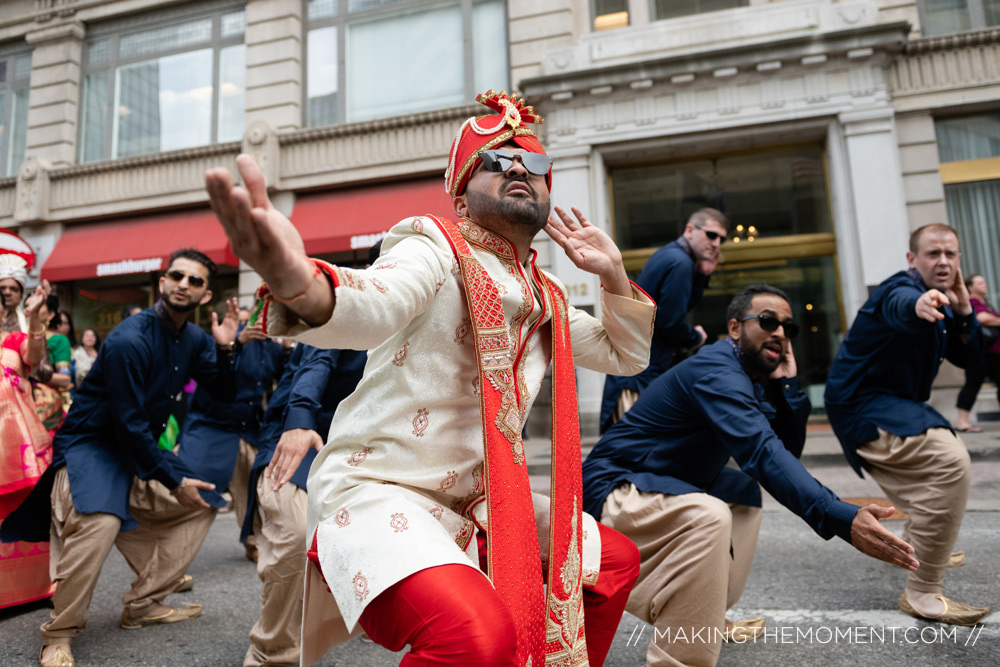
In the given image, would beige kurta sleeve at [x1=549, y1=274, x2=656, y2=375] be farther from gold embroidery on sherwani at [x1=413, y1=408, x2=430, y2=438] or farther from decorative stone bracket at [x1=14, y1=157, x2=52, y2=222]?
decorative stone bracket at [x1=14, y1=157, x2=52, y2=222]

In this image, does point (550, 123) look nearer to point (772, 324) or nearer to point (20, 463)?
point (772, 324)

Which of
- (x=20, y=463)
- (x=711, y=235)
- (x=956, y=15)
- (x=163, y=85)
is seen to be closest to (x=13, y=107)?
(x=163, y=85)

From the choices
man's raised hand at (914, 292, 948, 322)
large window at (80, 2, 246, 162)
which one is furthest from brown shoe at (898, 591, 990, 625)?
large window at (80, 2, 246, 162)

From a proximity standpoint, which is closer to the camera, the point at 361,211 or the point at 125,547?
the point at 125,547

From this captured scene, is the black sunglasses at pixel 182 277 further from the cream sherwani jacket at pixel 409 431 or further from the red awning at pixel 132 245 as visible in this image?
the red awning at pixel 132 245

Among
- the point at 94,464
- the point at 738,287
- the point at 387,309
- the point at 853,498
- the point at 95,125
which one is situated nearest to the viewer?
the point at 387,309

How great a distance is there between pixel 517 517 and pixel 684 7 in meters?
11.4

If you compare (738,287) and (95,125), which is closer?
(738,287)

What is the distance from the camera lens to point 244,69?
1346 cm

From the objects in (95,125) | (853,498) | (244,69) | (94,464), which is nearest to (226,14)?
(244,69)

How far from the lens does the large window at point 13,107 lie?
49.2ft

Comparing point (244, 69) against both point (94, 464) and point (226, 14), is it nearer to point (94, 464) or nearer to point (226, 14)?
point (226, 14)

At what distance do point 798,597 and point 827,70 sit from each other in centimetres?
862

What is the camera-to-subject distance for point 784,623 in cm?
338
